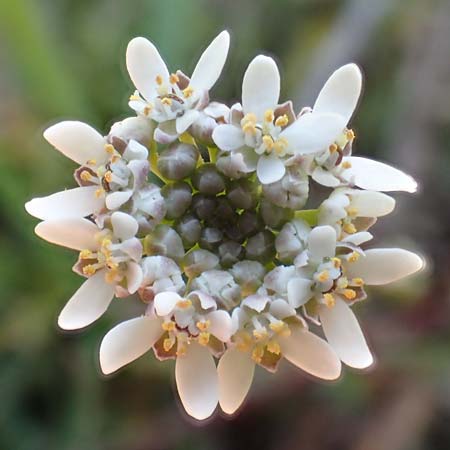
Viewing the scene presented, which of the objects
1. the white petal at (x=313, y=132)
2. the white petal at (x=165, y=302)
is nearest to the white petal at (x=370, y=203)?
the white petal at (x=313, y=132)

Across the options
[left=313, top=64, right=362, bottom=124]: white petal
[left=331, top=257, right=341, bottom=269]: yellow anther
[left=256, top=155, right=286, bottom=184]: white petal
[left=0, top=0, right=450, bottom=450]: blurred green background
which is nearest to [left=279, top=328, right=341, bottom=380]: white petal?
[left=331, top=257, right=341, bottom=269]: yellow anther

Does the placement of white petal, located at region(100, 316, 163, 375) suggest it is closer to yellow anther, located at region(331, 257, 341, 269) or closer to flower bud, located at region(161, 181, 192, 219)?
flower bud, located at region(161, 181, 192, 219)

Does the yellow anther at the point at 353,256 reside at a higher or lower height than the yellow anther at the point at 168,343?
higher

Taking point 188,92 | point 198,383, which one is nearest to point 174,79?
point 188,92

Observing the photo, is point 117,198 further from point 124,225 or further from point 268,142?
point 268,142

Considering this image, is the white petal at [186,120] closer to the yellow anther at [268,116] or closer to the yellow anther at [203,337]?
the yellow anther at [268,116]

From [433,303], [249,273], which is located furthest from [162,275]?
[433,303]

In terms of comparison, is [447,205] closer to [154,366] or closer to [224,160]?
[154,366]
